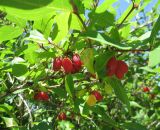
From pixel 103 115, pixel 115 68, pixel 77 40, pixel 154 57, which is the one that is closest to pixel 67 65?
pixel 77 40

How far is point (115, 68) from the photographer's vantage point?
1.57 m

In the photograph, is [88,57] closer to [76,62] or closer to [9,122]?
[76,62]

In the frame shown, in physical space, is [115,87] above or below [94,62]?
below

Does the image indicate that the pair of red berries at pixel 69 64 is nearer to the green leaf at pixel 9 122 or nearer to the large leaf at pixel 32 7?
the large leaf at pixel 32 7

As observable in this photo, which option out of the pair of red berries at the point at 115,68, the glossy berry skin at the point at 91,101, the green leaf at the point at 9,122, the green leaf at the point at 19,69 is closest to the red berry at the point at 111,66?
the pair of red berries at the point at 115,68

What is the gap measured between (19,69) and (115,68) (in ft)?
2.08

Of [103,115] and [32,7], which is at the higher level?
[32,7]

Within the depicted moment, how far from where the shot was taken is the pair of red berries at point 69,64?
1.67m

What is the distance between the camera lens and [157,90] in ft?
15.1

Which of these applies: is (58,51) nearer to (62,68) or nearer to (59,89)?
(62,68)

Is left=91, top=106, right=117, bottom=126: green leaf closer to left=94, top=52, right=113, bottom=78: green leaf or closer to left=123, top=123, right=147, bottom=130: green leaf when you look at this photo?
left=123, top=123, right=147, bottom=130: green leaf

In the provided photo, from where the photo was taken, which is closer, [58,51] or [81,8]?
[81,8]

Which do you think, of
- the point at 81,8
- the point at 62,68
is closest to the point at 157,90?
the point at 62,68

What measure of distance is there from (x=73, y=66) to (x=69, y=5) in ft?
1.45
